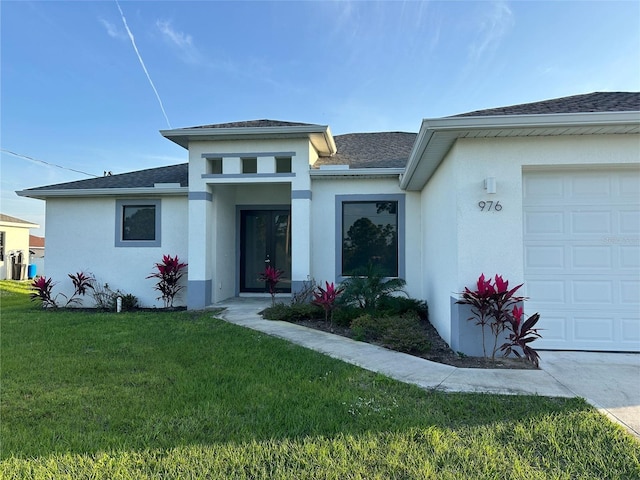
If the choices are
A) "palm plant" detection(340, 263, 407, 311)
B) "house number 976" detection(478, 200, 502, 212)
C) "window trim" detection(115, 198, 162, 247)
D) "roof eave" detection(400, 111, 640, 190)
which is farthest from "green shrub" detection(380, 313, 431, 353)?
"window trim" detection(115, 198, 162, 247)

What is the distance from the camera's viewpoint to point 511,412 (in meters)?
3.21

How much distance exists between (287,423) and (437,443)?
1.23 metres

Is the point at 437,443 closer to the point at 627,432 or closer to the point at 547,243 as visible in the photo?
the point at 627,432

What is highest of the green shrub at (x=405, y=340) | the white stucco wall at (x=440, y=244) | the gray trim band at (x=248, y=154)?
the gray trim band at (x=248, y=154)

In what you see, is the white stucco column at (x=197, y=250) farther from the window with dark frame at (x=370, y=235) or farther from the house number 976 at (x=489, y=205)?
the house number 976 at (x=489, y=205)

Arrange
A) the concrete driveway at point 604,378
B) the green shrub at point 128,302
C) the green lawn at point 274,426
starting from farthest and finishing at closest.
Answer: the green shrub at point 128,302
the concrete driveway at point 604,378
the green lawn at point 274,426

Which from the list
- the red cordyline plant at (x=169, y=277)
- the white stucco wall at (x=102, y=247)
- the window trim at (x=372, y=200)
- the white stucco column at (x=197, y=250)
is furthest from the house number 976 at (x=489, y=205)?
the white stucco wall at (x=102, y=247)

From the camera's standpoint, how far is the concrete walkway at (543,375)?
3.55m

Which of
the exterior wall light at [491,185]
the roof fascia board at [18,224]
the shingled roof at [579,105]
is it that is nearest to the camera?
the shingled roof at [579,105]

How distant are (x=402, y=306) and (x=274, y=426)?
525 centimetres

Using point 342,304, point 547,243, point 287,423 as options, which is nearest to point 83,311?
point 342,304

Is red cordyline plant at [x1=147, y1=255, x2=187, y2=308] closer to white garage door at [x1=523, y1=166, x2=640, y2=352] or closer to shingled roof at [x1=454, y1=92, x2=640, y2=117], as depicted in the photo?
shingled roof at [x1=454, y1=92, x2=640, y2=117]

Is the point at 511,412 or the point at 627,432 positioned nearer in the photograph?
→ the point at 627,432

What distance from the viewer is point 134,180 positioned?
1067 cm
